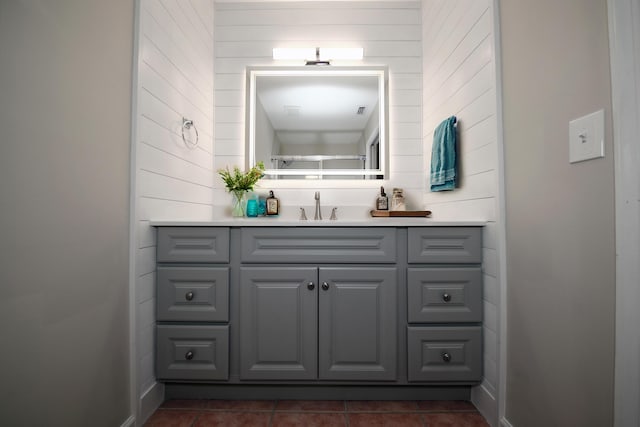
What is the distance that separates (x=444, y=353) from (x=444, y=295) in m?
0.26

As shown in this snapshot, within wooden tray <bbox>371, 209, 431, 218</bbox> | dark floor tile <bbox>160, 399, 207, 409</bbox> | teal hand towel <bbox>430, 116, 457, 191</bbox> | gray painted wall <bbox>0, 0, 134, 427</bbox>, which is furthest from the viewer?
wooden tray <bbox>371, 209, 431, 218</bbox>

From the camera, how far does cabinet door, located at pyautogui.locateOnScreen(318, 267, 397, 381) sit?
4.43 feet

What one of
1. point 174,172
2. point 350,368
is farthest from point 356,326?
point 174,172

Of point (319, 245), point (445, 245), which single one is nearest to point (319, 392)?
point (319, 245)

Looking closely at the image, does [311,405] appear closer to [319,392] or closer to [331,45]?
[319,392]

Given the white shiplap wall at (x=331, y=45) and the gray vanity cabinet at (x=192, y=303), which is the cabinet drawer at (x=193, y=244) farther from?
the white shiplap wall at (x=331, y=45)

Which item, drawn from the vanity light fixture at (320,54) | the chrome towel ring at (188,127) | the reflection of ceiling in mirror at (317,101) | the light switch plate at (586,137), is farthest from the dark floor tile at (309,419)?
the vanity light fixture at (320,54)

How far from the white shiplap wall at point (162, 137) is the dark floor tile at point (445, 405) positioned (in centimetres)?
124

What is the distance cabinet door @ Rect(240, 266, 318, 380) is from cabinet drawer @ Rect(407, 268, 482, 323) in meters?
0.46

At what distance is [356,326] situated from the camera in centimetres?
136

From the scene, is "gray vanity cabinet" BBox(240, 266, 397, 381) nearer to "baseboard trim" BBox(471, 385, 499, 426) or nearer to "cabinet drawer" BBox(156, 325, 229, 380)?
"cabinet drawer" BBox(156, 325, 229, 380)

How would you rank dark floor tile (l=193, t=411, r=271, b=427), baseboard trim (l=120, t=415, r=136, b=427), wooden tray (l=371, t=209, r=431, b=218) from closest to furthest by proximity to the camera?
baseboard trim (l=120, t=415, r=136, b=427) < dark floor tile (l=193, t=411, r=271, b=427) < wooden tray (l=371, t=209, r=431, b=218)

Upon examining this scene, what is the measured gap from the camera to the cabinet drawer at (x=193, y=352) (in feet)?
4.39

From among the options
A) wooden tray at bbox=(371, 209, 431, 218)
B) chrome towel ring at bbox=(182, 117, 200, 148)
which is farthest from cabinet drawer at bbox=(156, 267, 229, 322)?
wooden tray at bbox=(371, 209, 431, 218)
